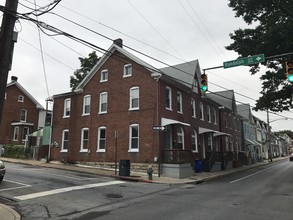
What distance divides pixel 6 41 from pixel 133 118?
47.3 ft

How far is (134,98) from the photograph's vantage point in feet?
73.4

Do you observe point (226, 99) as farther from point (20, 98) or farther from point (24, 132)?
point (20, 98)

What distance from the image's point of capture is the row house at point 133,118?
2062 centimetres

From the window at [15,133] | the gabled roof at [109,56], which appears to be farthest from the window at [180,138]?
the window at [15,133]

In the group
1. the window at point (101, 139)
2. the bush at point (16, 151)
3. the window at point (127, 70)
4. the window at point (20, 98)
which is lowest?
the bush at point (16, 151)

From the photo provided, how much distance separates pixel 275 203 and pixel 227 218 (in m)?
3.24

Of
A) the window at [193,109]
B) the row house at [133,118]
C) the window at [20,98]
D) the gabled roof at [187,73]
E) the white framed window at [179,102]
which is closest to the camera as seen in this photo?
the row house at [133,118]

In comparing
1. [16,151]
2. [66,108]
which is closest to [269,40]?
[66,108]

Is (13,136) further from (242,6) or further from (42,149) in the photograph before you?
(242,6)

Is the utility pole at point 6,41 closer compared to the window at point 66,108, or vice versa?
the utility pole at point 6,41

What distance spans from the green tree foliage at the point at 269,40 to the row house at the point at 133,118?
5.76 m

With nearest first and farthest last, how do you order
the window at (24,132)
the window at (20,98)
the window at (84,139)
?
the window at (84,139)
the window at (24,132)
the window at (20,98)

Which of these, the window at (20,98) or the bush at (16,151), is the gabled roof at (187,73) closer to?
the bush at (16,151)

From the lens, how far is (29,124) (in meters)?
39.1
